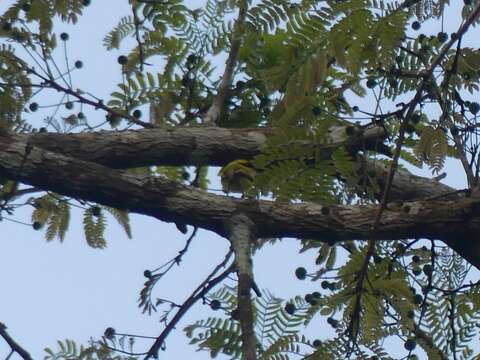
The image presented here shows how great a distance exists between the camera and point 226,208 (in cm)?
406

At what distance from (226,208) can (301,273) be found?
1.18 feet

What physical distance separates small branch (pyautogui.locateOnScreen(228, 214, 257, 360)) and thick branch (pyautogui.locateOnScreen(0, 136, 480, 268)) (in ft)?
0.15

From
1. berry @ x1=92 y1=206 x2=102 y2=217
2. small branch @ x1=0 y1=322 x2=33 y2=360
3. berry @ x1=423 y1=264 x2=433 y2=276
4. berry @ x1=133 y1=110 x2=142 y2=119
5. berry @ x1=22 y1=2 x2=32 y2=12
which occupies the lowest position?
small branch @ x1=0 y1=322 x2=33 y2=360

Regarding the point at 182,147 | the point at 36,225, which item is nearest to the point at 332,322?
the point at 182,147

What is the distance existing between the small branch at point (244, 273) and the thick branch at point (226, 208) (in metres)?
0.05

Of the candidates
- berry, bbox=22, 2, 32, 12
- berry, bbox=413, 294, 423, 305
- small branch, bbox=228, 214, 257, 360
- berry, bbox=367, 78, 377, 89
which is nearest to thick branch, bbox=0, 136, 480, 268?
small branch, bbox=228, 214, 257, 360

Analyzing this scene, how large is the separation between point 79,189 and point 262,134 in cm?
100

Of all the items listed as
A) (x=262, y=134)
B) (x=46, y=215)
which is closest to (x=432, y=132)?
(x=262, y=134)

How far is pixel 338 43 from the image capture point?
385 centimetres

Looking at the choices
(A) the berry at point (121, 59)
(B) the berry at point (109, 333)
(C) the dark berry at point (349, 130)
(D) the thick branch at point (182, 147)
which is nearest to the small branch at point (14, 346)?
(B) the berry at point (109, 333)

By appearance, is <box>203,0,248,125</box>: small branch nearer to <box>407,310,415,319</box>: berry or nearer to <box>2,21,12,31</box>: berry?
<box>2,21,12,31</box>: berry

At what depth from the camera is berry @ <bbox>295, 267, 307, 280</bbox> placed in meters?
4.06

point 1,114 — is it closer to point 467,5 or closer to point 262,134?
point 262,134

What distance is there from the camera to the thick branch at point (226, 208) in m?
4.06
